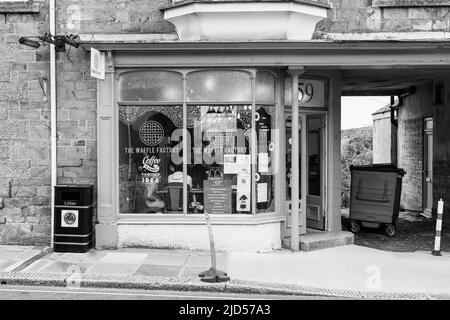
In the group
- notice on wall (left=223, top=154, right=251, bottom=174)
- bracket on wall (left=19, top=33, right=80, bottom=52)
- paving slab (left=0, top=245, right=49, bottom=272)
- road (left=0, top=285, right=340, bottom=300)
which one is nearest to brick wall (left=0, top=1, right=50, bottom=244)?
paving slab (left=0, top=245, right=49, bottom=272)

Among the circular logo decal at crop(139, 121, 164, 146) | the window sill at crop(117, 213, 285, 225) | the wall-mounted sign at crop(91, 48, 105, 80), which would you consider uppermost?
the wall-mounted sign at crop(91, 48, 105, 80)

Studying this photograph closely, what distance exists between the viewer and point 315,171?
11320mm

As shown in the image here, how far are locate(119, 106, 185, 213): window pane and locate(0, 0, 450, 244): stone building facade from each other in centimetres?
57

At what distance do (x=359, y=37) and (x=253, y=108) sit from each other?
94.4 inches

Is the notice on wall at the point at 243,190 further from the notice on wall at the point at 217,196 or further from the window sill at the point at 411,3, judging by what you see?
the window sill at the point at 411,3

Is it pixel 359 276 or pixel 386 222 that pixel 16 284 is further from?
pixel 386 222

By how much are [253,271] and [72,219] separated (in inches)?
134

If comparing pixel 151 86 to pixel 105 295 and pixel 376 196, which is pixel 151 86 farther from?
pixel 376 196

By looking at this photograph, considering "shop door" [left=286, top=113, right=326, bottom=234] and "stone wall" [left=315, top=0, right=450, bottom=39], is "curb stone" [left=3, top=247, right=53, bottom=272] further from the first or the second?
"stone wall" [left=315, top=0, right=450, bottom=39]

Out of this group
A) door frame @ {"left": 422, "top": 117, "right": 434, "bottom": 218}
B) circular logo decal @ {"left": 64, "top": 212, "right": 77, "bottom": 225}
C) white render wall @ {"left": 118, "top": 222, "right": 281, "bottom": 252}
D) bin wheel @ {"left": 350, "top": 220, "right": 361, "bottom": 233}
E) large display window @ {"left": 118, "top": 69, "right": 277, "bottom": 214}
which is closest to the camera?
circular logo decal @ {"left": 64, "top": 212, "right": 77, "bottom": 225}

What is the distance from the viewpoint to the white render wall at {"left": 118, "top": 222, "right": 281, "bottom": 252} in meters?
9.87

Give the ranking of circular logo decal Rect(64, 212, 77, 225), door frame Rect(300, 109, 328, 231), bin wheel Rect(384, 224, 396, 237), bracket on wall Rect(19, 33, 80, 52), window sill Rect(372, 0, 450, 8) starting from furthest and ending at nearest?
1. bin wheel Rect(384, 224, 396, 237)
2. door frame Rect(300, 109, 328, 231)
3. window sill Rect(372, 0, 450, 8)
4. circular logo decal Rect(64, 212, 77, 225)
5. bracket on wall Rect(19, 33, 80, 52)

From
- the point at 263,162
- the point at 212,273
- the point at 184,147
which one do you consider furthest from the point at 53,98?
the point at 212,273

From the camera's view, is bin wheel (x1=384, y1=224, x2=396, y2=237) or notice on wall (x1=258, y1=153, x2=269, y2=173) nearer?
notice on wall (x1=258, y1=153, x2=269, y2=173)
